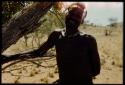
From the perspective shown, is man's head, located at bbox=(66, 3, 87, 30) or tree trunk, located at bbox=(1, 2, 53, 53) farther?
tree trunk, located at bbox=(1, 2, 53, 53)

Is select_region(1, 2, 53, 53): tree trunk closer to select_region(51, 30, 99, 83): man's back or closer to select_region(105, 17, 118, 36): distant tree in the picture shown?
select_region(51, 30, 99, 83): man's back

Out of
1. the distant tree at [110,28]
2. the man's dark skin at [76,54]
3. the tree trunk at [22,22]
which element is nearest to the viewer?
the man's dark skin at [76,54]

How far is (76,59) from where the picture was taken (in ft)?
10.5

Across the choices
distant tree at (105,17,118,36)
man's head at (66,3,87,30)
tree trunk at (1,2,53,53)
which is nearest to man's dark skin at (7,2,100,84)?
man's head at (66,3,87,30)

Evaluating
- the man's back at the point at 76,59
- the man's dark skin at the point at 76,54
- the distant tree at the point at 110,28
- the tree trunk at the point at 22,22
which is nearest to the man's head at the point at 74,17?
the man's dark skin at the point at 76,54

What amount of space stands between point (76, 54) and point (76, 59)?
0.05m

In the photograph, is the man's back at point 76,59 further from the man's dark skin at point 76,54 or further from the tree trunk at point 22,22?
the tree trunk at point 22,22

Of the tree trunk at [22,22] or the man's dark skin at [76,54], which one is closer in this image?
the man's dark skin at [76,54]

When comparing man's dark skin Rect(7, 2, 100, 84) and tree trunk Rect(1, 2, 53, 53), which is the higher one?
tree trunk Rect(1, 2, 53, 53)

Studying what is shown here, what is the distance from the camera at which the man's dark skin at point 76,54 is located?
3.19m

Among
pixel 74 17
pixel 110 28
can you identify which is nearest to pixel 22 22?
pixel 74 17

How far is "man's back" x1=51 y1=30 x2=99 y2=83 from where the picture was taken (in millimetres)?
3191

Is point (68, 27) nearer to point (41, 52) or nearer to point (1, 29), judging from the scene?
point (41, 52)

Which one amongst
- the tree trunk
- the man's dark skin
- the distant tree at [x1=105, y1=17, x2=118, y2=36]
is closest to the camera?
the man's dark skin
